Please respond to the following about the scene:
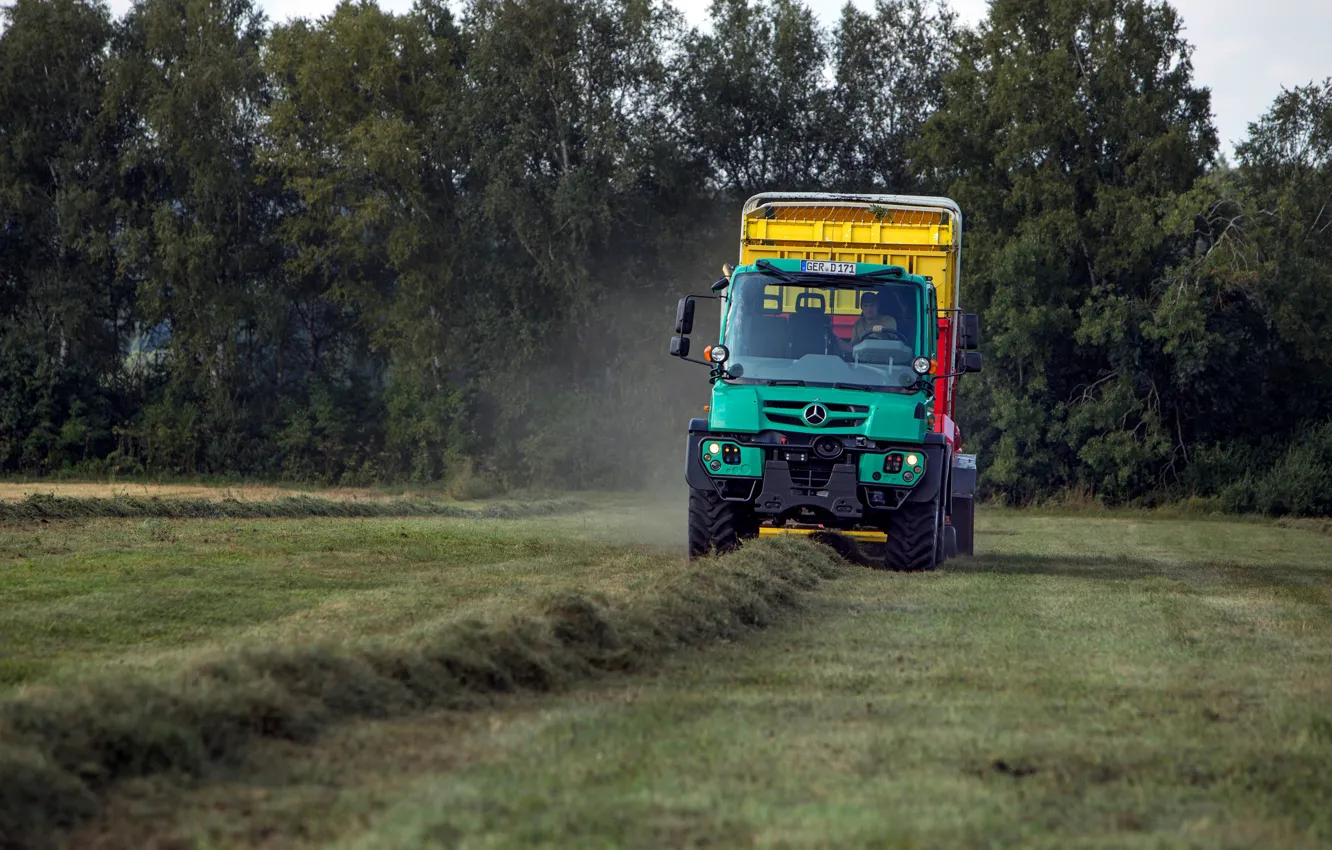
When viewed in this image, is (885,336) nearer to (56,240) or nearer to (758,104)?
(758,104)

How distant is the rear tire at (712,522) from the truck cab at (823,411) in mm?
10

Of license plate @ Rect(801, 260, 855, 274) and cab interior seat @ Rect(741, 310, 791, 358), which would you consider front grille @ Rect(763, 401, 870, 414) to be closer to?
cab interior seat @ Rect(741, 310, 791, 358)

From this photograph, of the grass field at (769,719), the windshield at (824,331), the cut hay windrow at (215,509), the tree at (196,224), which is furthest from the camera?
the tree at (196,224)

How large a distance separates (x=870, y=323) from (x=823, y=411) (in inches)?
51.7

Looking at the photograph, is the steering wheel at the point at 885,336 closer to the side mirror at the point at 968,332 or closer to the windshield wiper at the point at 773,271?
the side mirror at the point at 968,332

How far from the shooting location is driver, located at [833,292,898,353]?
A: 1542cm

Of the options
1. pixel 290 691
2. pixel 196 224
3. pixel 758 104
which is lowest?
pixel 290 691

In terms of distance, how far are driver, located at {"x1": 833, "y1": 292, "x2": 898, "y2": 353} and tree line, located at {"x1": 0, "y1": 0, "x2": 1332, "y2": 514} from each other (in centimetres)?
2462

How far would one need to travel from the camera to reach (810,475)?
14.8 metres

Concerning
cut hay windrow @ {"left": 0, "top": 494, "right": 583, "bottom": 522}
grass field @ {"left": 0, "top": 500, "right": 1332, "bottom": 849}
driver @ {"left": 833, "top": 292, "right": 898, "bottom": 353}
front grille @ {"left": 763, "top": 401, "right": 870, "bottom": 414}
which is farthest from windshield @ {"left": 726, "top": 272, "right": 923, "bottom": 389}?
cut hay windrow @ {"left": 0, "top": 494, "right": 583, "bottom": 522}

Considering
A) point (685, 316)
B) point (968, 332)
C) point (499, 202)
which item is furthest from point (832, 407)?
point (499, 202)

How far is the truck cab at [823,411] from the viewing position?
14.8m

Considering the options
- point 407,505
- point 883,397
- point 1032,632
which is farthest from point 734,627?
point 407,505

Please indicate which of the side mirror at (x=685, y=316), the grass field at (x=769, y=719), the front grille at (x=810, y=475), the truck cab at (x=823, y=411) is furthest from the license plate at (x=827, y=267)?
the grass field at (x=769, y=719)
